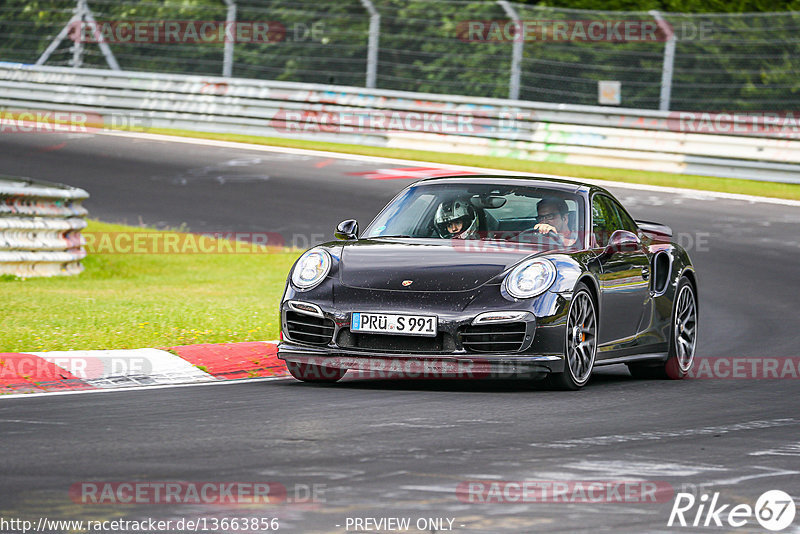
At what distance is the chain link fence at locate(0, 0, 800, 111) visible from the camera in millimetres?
21703

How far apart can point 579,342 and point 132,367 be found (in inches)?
106

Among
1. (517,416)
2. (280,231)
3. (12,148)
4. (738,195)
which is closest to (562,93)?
(738,195)

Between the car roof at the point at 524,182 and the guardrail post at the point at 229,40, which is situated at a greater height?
the guardrail post at the point at 229,40

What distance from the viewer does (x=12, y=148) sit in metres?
23.1

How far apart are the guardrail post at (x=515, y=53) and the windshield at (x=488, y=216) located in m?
13.6

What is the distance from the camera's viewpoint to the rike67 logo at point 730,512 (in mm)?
5020

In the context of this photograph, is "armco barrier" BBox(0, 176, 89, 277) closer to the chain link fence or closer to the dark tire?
the dark tire

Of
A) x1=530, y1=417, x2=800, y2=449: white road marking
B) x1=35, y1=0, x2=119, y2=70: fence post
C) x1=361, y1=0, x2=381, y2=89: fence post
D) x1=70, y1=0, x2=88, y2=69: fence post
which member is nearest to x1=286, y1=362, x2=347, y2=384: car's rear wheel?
x1=530, y1=417, x2=800, y2=449: white road marking

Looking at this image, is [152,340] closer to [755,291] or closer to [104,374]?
[104,374]

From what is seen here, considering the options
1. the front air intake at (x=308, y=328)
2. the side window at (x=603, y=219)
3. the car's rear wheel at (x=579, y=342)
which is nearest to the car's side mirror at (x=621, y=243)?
the side window at (x=603, y=219)

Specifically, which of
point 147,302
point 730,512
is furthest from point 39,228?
point 730,512

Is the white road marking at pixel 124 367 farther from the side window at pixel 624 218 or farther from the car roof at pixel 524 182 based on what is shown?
the side window at pixel 624 218

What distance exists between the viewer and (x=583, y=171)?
22.1m

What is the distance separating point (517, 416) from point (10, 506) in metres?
3.05
